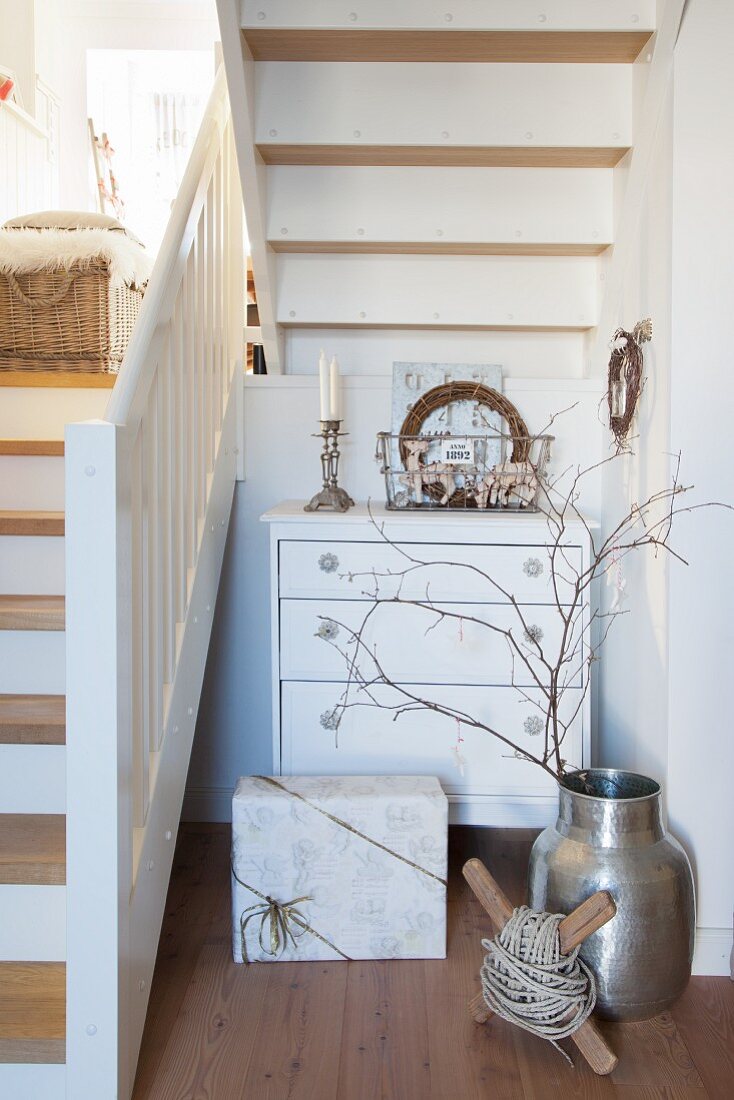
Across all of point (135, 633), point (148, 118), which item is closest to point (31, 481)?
point (135, 633)

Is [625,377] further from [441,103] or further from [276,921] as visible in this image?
[276,921]

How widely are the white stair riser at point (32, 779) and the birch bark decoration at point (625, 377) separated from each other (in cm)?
129

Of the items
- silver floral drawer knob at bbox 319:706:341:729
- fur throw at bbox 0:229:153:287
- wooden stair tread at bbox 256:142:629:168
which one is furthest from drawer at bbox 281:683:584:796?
fur throw at bbox 0:229:153:287

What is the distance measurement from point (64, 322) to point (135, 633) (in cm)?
141

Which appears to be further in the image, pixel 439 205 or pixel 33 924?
pixel 439 205

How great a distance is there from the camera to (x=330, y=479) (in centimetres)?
226

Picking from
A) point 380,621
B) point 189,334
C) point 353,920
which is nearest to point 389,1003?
point 353,920

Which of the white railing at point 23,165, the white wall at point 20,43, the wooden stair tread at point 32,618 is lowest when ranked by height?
the wooden stair tread at point 32,618

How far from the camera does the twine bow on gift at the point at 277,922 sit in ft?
6.04

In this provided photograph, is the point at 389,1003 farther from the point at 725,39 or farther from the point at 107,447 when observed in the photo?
the point at 725,39

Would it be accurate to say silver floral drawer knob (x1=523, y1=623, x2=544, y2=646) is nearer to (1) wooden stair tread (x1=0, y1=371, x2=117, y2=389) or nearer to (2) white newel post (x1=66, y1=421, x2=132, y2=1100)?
(2) white newel post (x1=66, y1=421, x2=132, y2=1100)

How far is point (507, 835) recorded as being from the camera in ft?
8.43

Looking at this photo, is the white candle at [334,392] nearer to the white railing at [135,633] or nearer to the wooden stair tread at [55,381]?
the white railing at [135,633]

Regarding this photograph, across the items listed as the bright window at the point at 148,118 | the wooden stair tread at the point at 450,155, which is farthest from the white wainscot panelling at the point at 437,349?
the bright window at the point at 148,118
